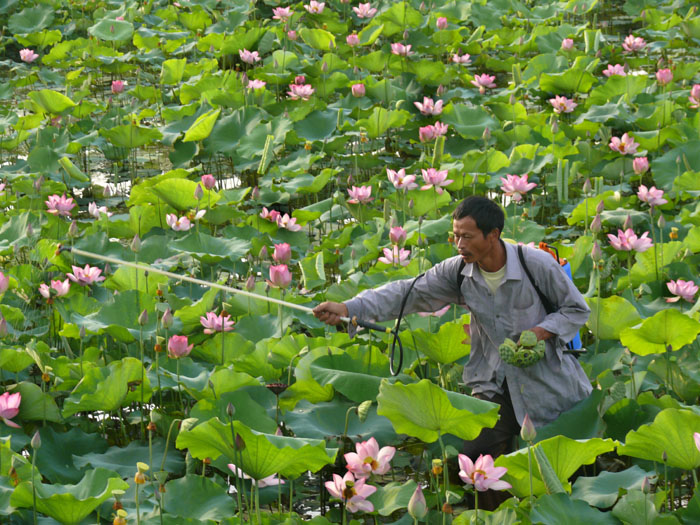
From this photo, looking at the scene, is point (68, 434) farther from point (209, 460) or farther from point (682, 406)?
point (682, 406)

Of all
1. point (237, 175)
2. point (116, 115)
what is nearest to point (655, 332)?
point (237, 175)

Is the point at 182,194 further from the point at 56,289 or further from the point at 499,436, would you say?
the point at 499,436

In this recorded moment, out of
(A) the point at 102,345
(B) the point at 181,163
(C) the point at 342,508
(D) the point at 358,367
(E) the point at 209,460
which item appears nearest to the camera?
(E) the point at 209,460

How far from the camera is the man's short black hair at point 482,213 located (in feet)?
9.97

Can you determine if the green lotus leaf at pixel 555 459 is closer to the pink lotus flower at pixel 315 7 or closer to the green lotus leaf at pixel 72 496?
the green lotus leaf at pixel 72 496

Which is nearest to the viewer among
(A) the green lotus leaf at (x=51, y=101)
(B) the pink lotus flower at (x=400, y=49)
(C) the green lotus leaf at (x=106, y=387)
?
(C) the green lotus leaf at (x=106, y=387)

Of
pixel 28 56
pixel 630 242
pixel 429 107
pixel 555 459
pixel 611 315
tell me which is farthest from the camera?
pixel 28 56

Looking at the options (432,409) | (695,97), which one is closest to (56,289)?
(432,409)

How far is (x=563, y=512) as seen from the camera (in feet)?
8.29

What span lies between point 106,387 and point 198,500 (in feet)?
1.96

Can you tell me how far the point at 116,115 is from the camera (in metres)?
6.55

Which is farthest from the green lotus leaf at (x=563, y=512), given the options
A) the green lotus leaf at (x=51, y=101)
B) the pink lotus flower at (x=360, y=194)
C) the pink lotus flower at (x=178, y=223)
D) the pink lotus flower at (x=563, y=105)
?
the green lotus leaf at (x=51, y=101)

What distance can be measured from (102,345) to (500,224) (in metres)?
1.76

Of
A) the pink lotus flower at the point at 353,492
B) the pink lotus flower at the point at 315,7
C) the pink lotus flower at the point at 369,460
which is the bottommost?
the pink lotus flower at the point at 315,7
